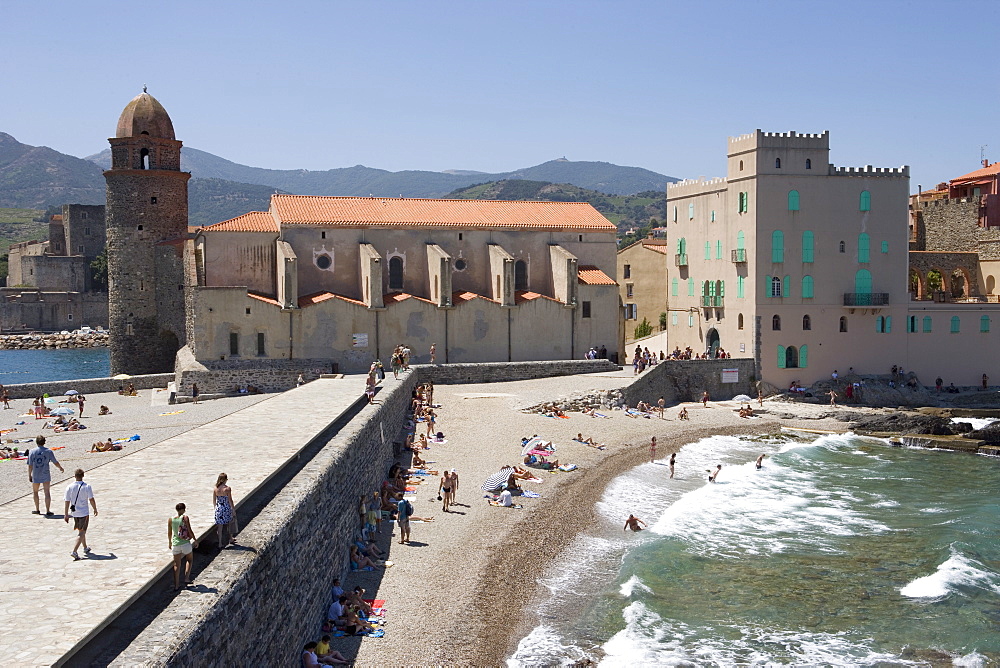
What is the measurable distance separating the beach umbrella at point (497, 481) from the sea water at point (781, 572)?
282 centimetres

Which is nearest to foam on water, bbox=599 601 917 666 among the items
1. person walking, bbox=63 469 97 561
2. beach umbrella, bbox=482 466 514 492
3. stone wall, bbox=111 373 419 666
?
stone wall, bbox=111 373 419 666

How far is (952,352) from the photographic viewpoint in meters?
42.2

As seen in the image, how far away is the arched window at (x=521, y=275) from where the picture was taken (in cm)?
4316

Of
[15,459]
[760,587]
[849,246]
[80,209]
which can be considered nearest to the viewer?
[760,587]

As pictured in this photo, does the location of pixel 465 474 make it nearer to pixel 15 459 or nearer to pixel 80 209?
pixel 15 459

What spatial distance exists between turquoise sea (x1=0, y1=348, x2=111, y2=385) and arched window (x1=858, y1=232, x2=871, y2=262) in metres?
43.2

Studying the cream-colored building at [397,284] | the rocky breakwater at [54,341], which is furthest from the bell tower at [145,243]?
the rocky breakwater at [54,341]

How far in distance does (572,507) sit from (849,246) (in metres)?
23.5

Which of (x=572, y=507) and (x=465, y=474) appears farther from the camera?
(x=465, y=474)

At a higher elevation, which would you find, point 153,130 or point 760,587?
point 153,130

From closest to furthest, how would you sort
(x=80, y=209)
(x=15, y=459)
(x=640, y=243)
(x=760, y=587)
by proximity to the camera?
(x=760, y=587) → (x=15, y=459) → (x=640, y=243) → (x=80, y=209)

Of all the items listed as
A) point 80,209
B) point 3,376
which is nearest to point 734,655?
point 3,376

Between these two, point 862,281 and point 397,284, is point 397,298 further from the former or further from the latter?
point 862,281

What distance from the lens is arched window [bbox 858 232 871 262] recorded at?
41.2 metres
